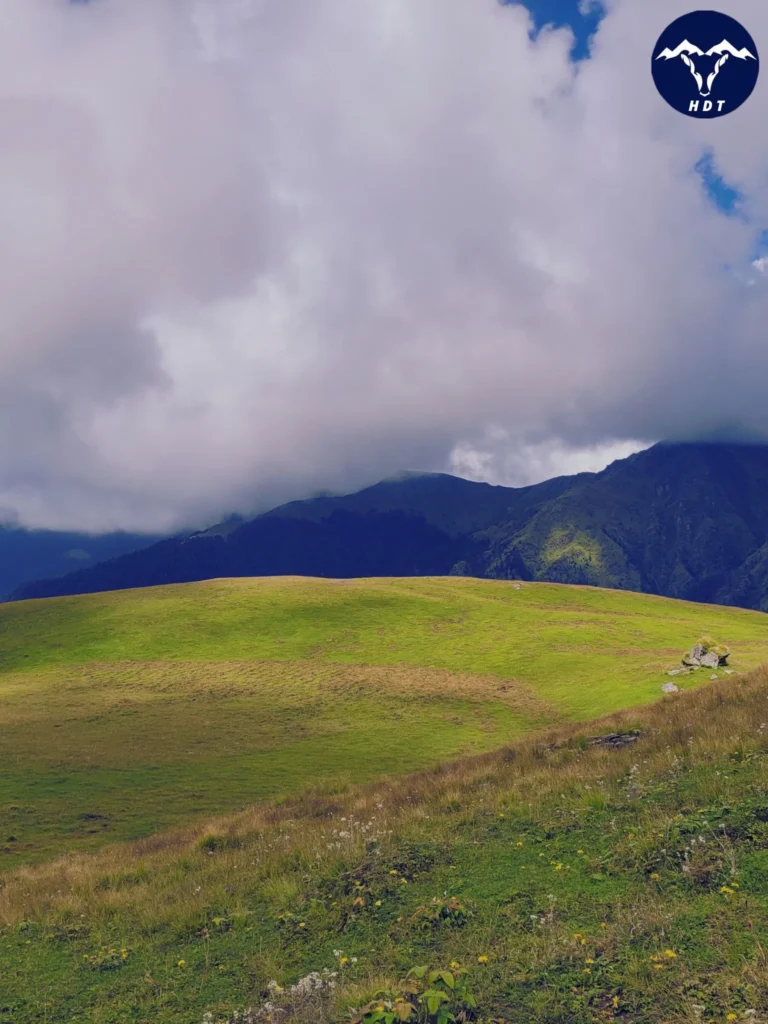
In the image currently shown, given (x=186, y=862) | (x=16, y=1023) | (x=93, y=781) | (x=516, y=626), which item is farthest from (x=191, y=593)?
(x=16, y=1023)

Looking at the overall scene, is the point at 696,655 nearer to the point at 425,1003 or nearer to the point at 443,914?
the point at 443,914

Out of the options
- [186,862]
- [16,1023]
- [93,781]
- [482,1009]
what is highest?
[482,1009]

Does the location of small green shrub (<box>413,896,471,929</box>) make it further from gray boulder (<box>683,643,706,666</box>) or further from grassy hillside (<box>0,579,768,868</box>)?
gray boulder (<box>683,643,706,666</box>)

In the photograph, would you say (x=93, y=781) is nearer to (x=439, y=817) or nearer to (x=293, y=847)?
(x=293, y=847)

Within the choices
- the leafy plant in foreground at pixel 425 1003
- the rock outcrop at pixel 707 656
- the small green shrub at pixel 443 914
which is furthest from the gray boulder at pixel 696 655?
the leafy plant in foreground at pixel 425 1003

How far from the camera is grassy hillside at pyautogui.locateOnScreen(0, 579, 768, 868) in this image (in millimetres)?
37500

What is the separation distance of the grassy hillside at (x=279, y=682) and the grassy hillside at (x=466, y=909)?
56.3 feet

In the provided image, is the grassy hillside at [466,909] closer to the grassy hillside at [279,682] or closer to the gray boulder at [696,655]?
the grassy hillside at [279,682]

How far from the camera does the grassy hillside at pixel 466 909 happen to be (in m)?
8.13

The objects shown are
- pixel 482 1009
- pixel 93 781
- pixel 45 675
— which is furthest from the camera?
pixel 45 675

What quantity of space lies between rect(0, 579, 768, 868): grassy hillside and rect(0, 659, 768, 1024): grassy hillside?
56.3ft

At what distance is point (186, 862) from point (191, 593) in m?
90.8

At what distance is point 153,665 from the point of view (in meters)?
74.3

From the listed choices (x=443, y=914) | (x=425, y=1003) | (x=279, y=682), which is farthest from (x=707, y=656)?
(x=425, y=1003)
